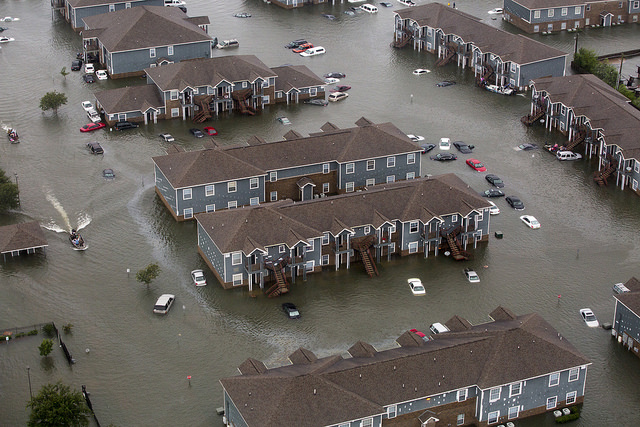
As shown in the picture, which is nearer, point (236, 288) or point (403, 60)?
point (236, 288)

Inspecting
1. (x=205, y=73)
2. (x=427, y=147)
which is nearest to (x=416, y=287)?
(x=427, y=147)

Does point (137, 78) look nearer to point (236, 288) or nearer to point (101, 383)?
point (236, 288)

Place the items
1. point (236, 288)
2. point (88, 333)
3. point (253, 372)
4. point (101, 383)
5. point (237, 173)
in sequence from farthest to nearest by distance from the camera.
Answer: point (237, 173)
point (236, 288)
point (88, 333)
point (101, 383)
point (253, 372)

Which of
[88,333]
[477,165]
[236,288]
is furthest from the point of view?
[477,165]

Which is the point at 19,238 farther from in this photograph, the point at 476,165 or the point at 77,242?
the point at 476,165

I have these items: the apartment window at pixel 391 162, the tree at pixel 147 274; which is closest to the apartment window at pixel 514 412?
the tree at pixel 147 274

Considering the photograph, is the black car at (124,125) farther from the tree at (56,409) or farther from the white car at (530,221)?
the tree at (56,409)

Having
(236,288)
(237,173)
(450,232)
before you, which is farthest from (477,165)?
(236,288)

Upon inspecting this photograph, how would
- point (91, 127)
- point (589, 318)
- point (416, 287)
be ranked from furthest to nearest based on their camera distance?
point (91, 127) < point (416, 287) < point (589, 318)
